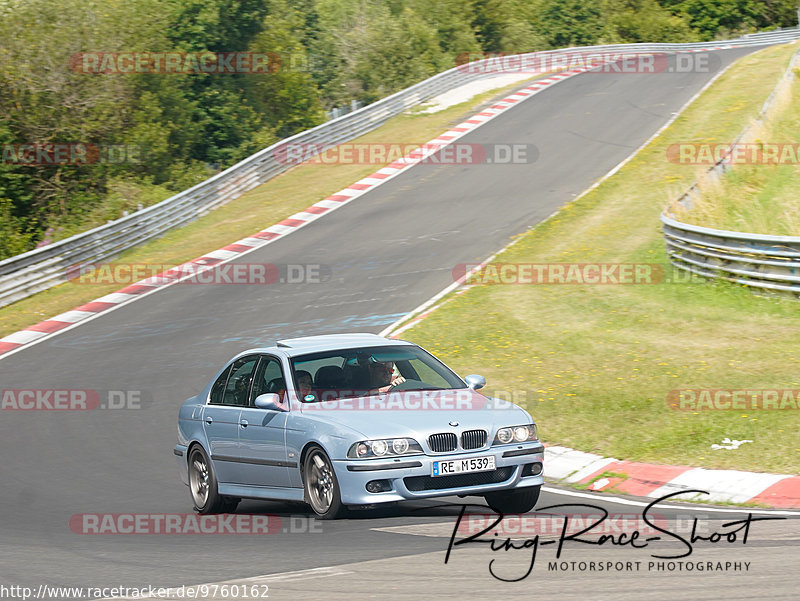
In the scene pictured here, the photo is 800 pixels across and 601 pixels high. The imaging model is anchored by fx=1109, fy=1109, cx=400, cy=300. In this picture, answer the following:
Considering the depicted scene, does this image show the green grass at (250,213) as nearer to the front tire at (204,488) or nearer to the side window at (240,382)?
the front tire at (204,488)

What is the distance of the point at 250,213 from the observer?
31.5 metres

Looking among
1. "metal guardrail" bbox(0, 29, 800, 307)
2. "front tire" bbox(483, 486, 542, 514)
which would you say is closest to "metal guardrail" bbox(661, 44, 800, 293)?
"front tire" bbox(483, 486, 542, 514)

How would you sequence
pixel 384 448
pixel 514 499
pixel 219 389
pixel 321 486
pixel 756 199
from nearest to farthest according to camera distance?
pixel 384 448 → pixel 321 486 → pixel 514 499 → pixel 219 389 → pixel 756 199

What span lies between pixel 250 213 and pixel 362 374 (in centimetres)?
2238

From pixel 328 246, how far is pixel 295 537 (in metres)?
18.7

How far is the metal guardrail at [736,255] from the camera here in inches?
698

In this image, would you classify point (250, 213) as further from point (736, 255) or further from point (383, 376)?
point (383, 376)

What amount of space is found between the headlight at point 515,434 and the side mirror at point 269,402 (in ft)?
6.17

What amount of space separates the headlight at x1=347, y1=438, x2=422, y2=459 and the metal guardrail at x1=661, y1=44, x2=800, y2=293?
10786 mm

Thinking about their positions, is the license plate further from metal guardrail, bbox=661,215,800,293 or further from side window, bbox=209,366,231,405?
metal guardrail, bbox=661,215,800,293

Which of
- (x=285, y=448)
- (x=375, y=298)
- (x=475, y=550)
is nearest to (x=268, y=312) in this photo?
(x=375, y=298)

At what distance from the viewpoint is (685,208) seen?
76.0 feet

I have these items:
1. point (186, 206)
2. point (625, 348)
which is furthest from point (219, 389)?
point (186, 206)

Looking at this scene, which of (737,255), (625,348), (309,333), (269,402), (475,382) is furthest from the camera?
(309,333)
